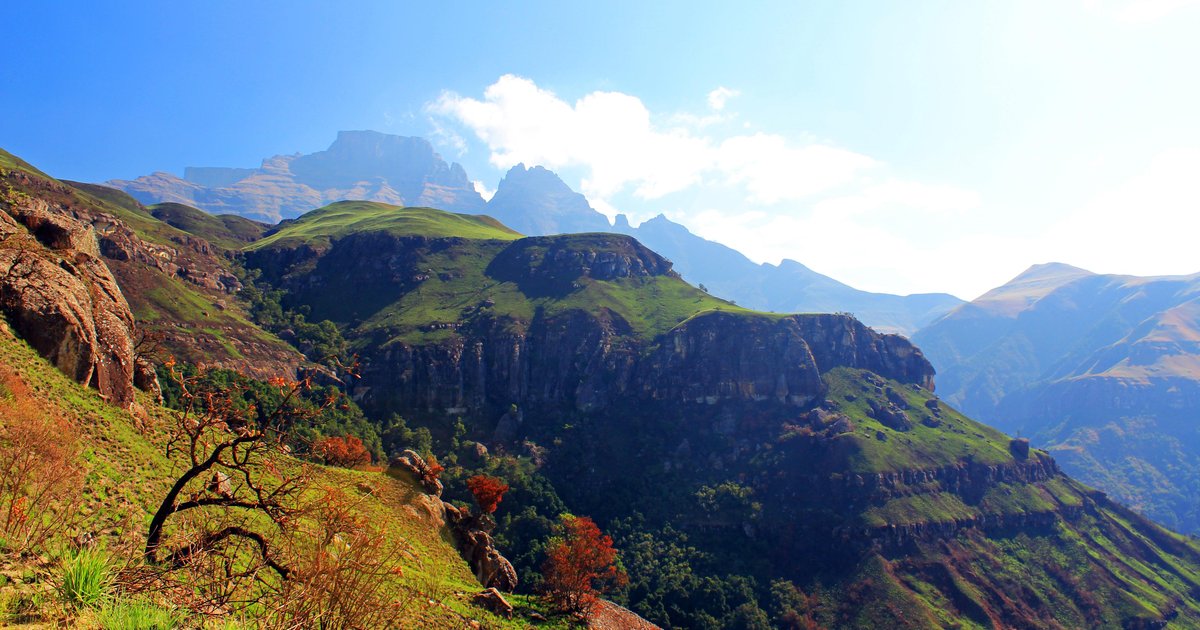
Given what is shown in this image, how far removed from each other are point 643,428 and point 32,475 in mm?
123571

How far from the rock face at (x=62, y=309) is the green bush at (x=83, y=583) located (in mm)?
26101

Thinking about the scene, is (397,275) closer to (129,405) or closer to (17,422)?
(129,405)

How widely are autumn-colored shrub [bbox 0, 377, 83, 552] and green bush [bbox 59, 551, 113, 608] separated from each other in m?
1.11

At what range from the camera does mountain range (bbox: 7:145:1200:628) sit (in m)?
80.0

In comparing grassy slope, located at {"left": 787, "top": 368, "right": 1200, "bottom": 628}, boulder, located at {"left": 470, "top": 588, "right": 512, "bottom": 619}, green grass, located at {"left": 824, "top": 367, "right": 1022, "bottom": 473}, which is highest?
boulder, located at {"left": 470, "top": 588, "right": 512, "bottom": 619}

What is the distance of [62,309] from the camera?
2698 cm

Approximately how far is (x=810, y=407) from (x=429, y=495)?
109832mm

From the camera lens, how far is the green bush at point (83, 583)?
20.0ft

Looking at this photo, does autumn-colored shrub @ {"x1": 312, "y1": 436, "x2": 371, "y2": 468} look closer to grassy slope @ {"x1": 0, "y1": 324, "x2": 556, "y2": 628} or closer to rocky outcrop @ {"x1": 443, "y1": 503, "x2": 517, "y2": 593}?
grassy slope @ {"x1": 0, "y1": 324, "x2": 556, "y2": 628}

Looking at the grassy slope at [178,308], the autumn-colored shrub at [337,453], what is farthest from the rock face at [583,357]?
the autumn-colored shrub at [337,453]

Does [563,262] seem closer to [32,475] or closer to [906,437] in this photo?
[906,437]

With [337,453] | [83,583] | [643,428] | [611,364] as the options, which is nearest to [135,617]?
[83,583]

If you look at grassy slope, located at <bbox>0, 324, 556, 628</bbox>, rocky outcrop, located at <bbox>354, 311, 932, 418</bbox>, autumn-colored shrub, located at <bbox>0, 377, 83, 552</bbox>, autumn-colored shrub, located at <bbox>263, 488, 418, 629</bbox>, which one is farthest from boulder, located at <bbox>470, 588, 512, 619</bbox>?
rocky outcrop, located at <bbox>354, 311, 932, 418</bbox>

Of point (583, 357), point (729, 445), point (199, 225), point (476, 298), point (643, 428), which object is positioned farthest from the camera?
point (199, 225)
